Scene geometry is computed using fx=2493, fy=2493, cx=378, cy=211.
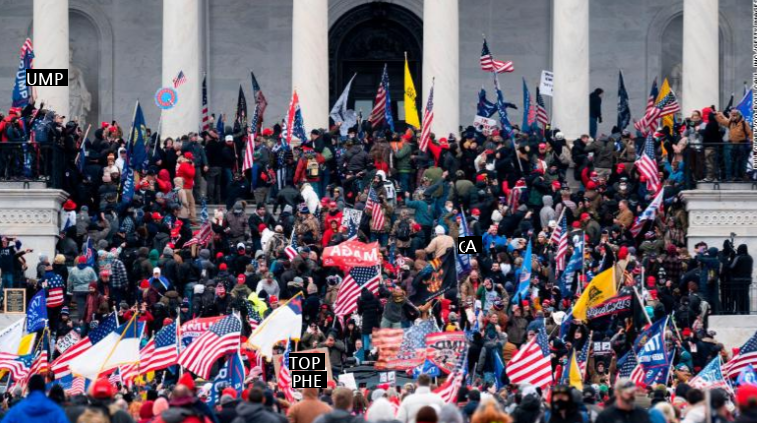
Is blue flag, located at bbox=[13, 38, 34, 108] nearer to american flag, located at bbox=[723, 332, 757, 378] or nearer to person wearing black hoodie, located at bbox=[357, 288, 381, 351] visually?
person wearing black hoodie, located at bbox=[357, 288, 381, 351]

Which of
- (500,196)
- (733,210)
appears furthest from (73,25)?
(733,210)

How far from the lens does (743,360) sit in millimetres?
42469

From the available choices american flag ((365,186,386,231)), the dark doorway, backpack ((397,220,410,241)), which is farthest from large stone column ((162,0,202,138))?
backpack ((397,220,410,241))

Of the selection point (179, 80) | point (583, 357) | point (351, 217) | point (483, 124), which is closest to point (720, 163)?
point (483, 124)

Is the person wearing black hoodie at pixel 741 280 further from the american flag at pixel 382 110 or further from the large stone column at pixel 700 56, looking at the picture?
the american flag at pixel 382 110

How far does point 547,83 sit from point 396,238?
1126cm

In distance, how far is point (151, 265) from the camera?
5284cm

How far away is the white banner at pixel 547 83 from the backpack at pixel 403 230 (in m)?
10.3

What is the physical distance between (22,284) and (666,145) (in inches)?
615

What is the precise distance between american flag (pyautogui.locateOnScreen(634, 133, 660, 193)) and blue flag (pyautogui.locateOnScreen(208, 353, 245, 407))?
57.4 feet

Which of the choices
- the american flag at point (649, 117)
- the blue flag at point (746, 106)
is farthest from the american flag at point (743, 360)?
the american flag at point (649, 117)

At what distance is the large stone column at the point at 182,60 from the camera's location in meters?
63.9

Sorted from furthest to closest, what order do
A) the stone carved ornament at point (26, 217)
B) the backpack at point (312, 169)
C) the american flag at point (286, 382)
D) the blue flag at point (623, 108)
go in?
the blue flag at point (623, 108) → the backpack at point (312, 169) → the stone carved ornament at point (26, 217) → the american flag at point (286, 382)

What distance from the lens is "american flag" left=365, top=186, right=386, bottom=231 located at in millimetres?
54219
